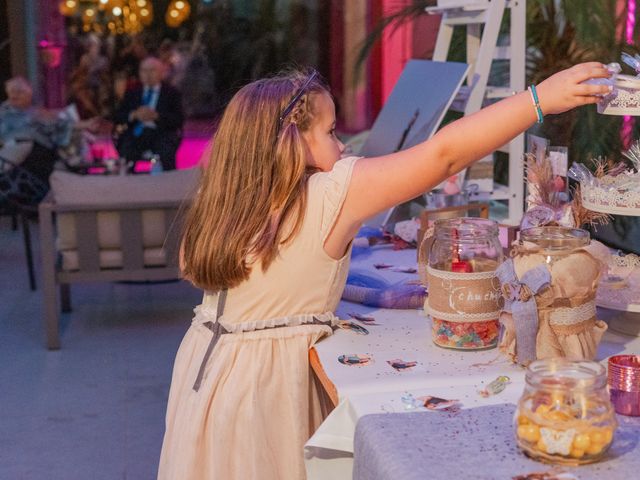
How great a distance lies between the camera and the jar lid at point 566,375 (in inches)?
53.1

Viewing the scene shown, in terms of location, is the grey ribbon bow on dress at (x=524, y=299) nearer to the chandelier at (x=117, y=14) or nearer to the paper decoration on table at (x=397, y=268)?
the paper decoration on table at (x=397, y=268)

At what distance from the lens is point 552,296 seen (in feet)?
5.56

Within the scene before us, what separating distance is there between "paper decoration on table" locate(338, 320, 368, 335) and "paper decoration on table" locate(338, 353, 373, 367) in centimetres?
15

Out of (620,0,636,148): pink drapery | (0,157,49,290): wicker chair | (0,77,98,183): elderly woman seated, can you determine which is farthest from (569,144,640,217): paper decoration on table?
(0,77,98,183): elderly woman seated

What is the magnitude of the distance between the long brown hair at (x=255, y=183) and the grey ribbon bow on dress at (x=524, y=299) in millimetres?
419

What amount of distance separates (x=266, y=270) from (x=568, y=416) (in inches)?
29.9

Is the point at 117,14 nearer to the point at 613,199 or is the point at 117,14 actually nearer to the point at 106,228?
the point at 106,228

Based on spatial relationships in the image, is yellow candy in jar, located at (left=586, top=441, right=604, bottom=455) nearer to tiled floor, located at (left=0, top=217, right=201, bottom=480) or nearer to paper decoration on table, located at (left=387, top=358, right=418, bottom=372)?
paper decoration on table, located at (left=387, top=358, right=418, bottom=372)

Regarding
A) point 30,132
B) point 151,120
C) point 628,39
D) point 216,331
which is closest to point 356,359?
point 216,331

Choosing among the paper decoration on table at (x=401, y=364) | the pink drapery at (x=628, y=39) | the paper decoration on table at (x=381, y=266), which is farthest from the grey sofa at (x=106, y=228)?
the paper decoration on table at (x=401, y=364)

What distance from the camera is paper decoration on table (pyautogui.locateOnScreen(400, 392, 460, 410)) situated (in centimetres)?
162

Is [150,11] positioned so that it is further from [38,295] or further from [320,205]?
[320,205]

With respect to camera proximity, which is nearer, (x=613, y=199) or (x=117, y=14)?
(x=613, y=199)

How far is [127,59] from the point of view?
41.7 ft
